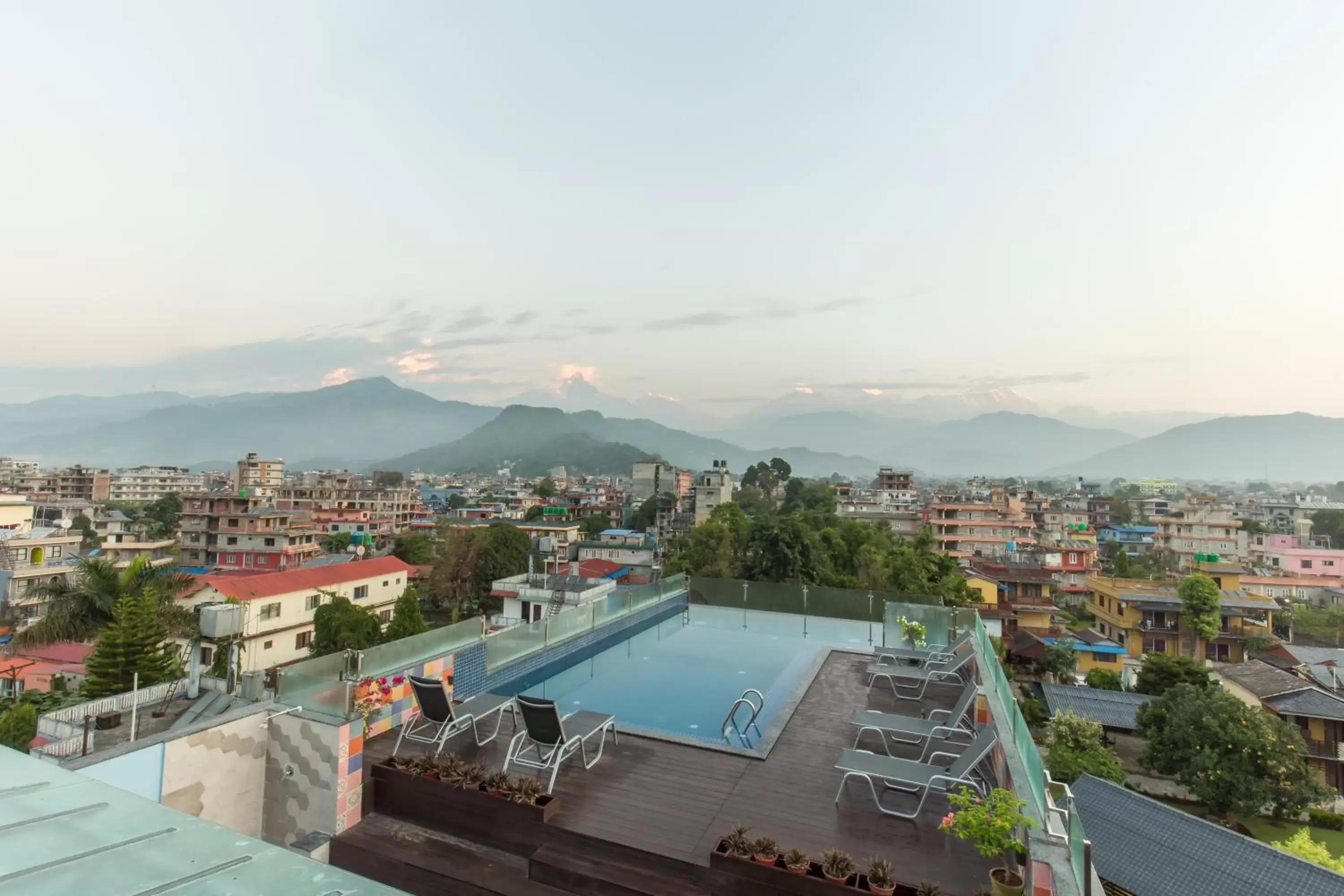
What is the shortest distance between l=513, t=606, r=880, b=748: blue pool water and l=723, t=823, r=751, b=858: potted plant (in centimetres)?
200

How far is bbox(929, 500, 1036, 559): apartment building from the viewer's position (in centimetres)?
4981

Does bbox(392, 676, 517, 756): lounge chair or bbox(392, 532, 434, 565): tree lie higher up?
bbox(392, 676, 517, 756): lounge chair

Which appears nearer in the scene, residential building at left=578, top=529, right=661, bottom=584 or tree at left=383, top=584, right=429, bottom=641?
tree at left=383, top=584, right=429, bottom=641

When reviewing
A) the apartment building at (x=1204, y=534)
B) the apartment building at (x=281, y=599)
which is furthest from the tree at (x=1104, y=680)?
the apartment building at (x=1204, y=534)

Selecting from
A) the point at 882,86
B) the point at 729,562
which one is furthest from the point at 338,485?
the point at 882,86

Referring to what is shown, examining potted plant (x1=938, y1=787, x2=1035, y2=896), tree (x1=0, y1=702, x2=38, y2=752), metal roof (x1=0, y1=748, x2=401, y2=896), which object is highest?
metal roof (x1=0, y1=748, x2=401, y2=896)

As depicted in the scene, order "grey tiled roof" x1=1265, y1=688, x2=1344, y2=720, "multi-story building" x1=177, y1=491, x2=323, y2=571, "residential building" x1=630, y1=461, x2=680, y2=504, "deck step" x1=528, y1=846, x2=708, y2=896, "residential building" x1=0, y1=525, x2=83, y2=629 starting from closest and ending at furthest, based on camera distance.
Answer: "deck step" x1=528, y1=846, x2=708, y2=896
"grey tiled roof" x1=1265, y1=688, x2=1344, y2=720
"residential building" x1=0, y1=525, x2=83, y2=629
"multi-story building" x1=177, y1=491, x2=323, y2=571
"residential building" x1=630, y1=461, x2=680, y2=504

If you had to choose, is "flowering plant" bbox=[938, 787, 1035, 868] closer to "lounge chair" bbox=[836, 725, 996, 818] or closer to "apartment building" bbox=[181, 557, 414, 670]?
"lounge chair" bbox=[836, 725, 996, 818]

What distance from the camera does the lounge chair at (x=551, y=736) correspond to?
15.3 ft

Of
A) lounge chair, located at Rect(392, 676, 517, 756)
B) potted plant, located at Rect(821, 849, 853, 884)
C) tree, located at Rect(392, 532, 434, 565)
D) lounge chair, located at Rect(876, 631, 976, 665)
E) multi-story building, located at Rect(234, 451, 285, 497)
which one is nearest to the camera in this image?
potted plant, located at Rect(821, 849, 853, 884)

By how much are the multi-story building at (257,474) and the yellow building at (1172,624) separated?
275 ft

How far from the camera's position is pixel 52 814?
4.47 feet

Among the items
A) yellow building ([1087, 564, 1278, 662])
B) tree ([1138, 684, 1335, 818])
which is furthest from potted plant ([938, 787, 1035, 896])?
yellow building ([1087, 564, 1278, 662])

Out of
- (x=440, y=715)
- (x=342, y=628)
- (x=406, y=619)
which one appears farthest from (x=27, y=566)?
(x=440, y=715)
